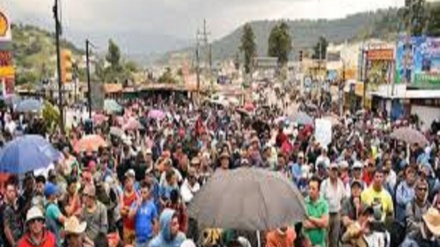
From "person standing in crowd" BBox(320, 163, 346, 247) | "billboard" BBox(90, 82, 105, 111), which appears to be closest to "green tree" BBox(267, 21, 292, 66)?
"billboard" BBox(90, 82, 105, 111)

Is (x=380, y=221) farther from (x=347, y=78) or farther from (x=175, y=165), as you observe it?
(x=347, y=78)

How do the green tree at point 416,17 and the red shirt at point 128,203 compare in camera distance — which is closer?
the red shirt at point 128,203

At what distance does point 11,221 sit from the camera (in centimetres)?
932

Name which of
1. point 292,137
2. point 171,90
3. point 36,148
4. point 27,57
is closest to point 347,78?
point 171,90

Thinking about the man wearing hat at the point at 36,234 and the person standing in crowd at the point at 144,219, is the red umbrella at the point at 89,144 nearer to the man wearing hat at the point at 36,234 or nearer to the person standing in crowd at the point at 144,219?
the person standing in crowd at the point at 144,219

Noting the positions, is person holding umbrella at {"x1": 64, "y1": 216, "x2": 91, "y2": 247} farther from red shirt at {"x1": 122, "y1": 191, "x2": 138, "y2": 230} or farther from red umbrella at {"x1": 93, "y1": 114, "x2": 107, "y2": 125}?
red umbrella at {"x1": 93, "y1": 114, "x2": 107, "y2": 125}

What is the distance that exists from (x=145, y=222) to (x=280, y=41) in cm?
10203

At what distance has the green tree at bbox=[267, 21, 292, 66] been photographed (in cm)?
10819

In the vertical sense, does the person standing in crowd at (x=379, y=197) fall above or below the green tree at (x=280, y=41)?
below

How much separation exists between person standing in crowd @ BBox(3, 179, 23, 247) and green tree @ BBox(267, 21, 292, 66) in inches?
3860

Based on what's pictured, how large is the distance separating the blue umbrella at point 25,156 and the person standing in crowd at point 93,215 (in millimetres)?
1271

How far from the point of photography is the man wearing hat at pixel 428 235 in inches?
316

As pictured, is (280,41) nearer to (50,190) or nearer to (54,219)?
(50,190)

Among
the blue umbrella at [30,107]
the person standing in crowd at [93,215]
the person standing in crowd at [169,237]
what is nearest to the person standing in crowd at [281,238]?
the person standing in crowd at [169,237]
